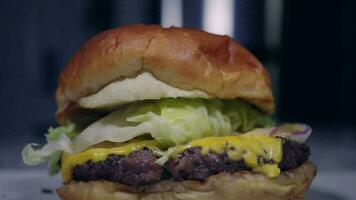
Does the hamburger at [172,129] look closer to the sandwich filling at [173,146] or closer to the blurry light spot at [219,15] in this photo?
the sandwich filling at [173,146]

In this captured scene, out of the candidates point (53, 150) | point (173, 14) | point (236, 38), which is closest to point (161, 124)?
point (53, 150)

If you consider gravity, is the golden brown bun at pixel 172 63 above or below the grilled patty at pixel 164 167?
above

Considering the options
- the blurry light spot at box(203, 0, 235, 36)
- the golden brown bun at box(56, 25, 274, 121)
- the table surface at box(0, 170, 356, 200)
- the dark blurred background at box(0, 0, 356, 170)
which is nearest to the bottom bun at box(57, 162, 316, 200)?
the golden brown bun at box(56, 25, 274, 121)

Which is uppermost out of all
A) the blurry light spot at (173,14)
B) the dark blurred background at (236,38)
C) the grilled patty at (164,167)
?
the grilled patty at (164,167)

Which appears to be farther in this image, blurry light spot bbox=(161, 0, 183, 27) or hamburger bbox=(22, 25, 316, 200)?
blurry light spot bbox=(161, 0, 183, 27)

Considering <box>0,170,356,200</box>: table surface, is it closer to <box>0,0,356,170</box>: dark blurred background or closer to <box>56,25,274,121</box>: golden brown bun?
<box>56,25,274,121</box>: golden brown bun

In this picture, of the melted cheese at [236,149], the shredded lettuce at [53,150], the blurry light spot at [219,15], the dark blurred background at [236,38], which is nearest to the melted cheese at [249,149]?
the melted cheese at [236,149]

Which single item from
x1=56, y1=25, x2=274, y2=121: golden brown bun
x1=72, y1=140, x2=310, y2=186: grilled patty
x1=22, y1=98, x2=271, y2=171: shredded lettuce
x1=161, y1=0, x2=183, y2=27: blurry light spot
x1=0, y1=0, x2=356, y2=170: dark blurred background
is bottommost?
x1=0, y1=0, x2=356, y2=170: dark blurred background
